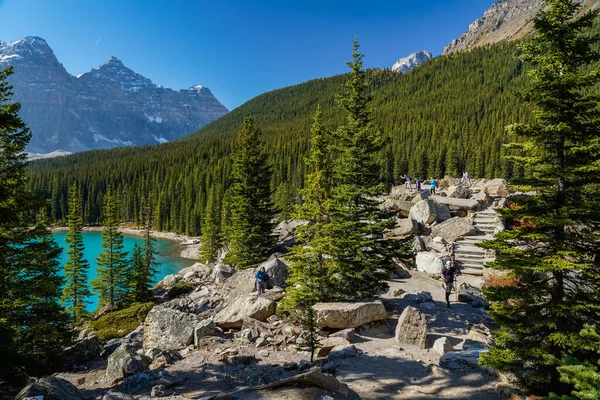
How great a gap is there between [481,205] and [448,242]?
844cm

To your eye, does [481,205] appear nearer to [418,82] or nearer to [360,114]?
[360,114]

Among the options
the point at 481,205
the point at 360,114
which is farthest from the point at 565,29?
the point at 481,205

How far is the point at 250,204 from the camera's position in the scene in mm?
25984

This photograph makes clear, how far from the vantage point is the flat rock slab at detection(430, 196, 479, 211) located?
96.8 ft

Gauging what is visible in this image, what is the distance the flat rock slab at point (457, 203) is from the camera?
29500 millimetres

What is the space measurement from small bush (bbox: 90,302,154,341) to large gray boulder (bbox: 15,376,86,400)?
13719mm

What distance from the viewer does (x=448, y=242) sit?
24.7 m

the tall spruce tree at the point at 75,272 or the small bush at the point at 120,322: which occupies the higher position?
the tall spruce tree at the point at 75,272

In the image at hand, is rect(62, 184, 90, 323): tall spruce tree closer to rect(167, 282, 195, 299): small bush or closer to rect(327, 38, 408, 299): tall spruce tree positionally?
rect(167, 282, 195, 299): small bush

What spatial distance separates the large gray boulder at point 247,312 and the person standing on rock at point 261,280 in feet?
4.48

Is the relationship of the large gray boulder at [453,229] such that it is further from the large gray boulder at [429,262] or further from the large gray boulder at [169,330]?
the large gray boulder at [169,330]

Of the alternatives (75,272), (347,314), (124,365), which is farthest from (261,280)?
(75,272)

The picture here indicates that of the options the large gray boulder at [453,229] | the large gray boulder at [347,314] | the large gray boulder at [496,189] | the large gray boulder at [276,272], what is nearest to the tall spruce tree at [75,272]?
the large gray boulder at [276,272]

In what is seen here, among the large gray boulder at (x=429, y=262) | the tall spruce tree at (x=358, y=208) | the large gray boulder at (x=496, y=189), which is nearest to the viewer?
the tall spruce tree at (x=358, y=208)
